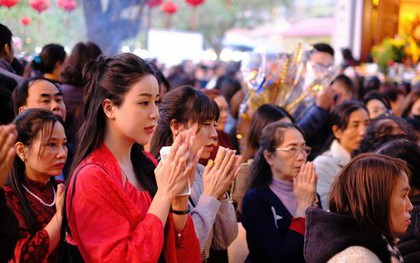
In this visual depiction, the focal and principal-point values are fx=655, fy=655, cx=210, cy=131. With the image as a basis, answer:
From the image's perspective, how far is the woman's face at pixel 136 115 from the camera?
2.20 m

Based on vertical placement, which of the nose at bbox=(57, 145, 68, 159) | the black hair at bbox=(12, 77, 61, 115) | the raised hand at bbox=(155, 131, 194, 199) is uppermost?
the raised hand at bbox=(155, 131, 194, 199)

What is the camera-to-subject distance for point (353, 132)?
187 inches

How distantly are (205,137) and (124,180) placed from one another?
0.89 meters

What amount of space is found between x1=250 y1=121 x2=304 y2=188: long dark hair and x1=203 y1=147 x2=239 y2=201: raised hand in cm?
97

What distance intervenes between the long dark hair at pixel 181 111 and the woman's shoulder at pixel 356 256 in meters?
1.03

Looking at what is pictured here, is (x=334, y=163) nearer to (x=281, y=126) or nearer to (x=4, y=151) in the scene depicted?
(x=281, y=126)

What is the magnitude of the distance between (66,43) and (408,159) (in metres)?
5.23

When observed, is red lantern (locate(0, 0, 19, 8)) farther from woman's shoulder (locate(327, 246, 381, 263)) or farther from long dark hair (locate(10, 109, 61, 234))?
woman's shoulder (locate(327, 246, 381, 263))

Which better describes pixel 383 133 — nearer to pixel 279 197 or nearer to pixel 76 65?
pixel 279 197

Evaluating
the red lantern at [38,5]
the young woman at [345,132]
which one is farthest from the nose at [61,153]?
the red lantern at [38,5]

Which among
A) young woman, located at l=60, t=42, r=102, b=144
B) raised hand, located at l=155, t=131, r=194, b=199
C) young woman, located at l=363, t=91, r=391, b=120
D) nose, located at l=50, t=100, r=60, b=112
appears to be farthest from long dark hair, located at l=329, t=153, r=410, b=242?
young woman, located at l=363, t=91, r=391, b=120

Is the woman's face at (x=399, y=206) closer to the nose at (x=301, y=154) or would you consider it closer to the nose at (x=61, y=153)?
the nose at (x=301, y=154)

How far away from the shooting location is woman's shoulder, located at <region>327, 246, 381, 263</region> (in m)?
2.28

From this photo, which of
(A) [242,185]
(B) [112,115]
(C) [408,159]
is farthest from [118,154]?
(A) [242,185]
